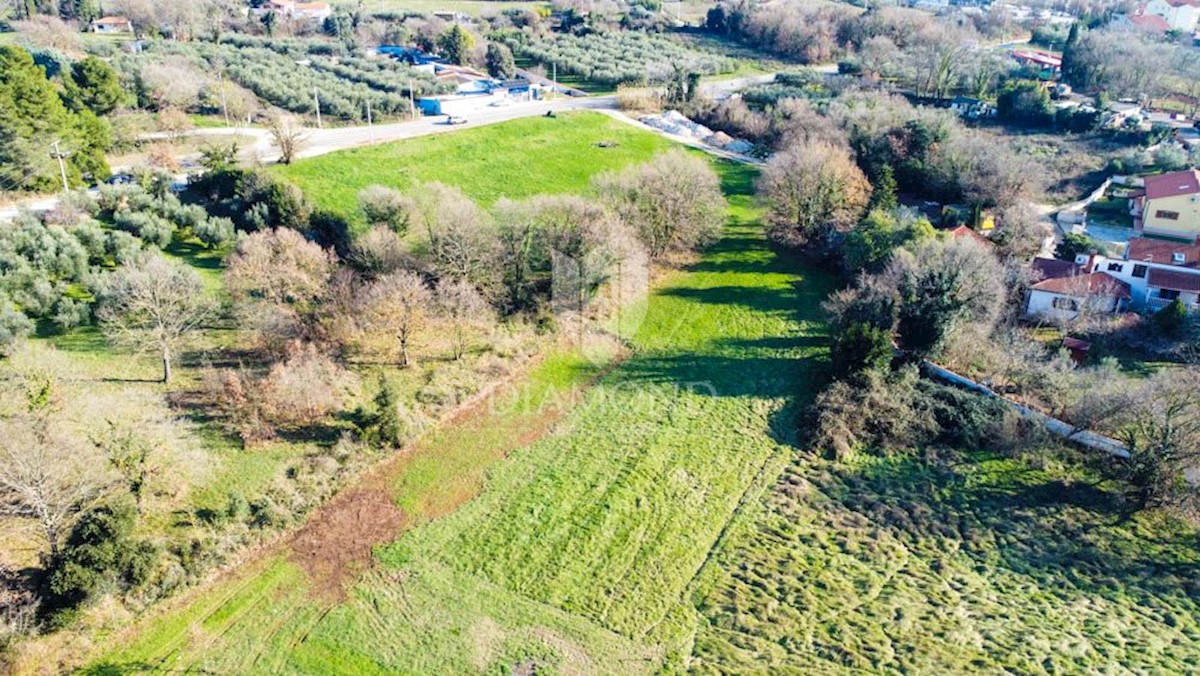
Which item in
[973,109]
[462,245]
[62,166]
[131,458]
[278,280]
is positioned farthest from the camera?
[973,109]

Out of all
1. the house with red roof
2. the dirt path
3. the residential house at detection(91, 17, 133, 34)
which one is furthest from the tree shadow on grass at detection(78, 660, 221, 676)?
the residential house at detection(91, 17, 133, 34)

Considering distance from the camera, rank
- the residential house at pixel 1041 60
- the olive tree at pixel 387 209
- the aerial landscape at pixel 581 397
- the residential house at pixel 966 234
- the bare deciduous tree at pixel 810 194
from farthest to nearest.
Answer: the residential house at pixel 1041 60 < the bare deciduous tree at pixel 810 194 < the residential house at pixel 966 234 < the olive tree at pixel 387 209 < the aerial landscape at pixel 581 397

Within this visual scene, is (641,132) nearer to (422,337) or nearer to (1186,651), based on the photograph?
(422,337)

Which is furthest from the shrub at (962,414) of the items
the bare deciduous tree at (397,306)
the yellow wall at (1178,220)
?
the yellow wall at (1178,220)

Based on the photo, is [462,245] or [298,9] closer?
[462,245]

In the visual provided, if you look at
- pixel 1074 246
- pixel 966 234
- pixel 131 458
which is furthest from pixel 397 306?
pixel 1074 246

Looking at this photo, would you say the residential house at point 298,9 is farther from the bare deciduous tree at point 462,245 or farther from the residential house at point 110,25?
the bare deciduous tree at point 462,245

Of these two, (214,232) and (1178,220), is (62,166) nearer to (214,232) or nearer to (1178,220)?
(214,232)

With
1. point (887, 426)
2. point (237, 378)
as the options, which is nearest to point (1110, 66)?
point (887, 426)
